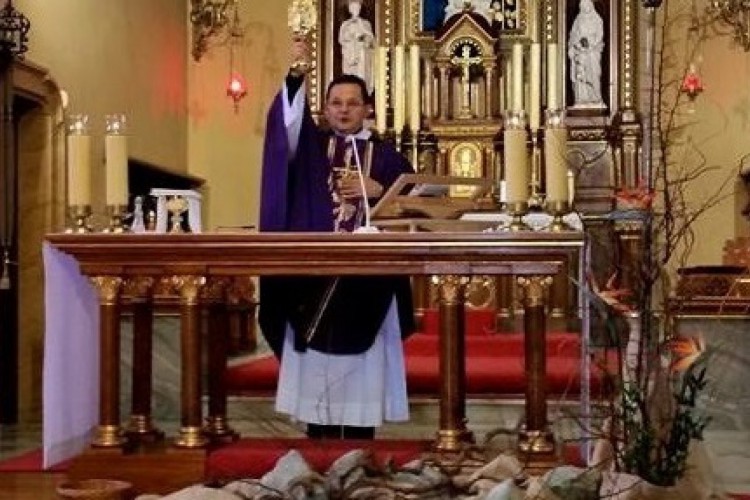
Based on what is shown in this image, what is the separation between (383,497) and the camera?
370cm

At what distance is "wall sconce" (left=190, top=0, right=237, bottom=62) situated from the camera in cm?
1120

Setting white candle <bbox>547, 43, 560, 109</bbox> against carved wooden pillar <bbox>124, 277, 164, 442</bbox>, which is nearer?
carved wooden pillar <bbox>124, 277, 164, 442</bbox>

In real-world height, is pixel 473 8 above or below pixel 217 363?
above

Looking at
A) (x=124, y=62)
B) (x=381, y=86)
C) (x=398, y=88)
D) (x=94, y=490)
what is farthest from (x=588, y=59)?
(x=94, y=490)

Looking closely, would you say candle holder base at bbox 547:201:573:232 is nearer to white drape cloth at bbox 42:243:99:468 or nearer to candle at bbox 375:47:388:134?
white drape cloth at bbox 42:243:99:468

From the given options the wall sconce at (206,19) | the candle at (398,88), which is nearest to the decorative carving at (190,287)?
the candle at (398,88)

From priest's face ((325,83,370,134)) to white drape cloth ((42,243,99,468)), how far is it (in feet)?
3.82

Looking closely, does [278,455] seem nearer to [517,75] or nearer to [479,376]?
[479,376]

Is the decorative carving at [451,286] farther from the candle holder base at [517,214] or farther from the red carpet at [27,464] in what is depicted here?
the red carpet at [27,464]

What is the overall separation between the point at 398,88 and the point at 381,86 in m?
0.15

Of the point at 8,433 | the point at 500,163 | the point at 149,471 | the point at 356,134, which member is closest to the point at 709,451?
the point at 356,134

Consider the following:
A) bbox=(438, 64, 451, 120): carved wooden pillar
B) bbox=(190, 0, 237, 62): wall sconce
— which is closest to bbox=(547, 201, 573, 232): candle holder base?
bbox=(438, 64, 451, 120): carved wooden pillar

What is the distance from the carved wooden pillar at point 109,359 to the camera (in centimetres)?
434

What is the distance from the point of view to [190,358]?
4352 mm
